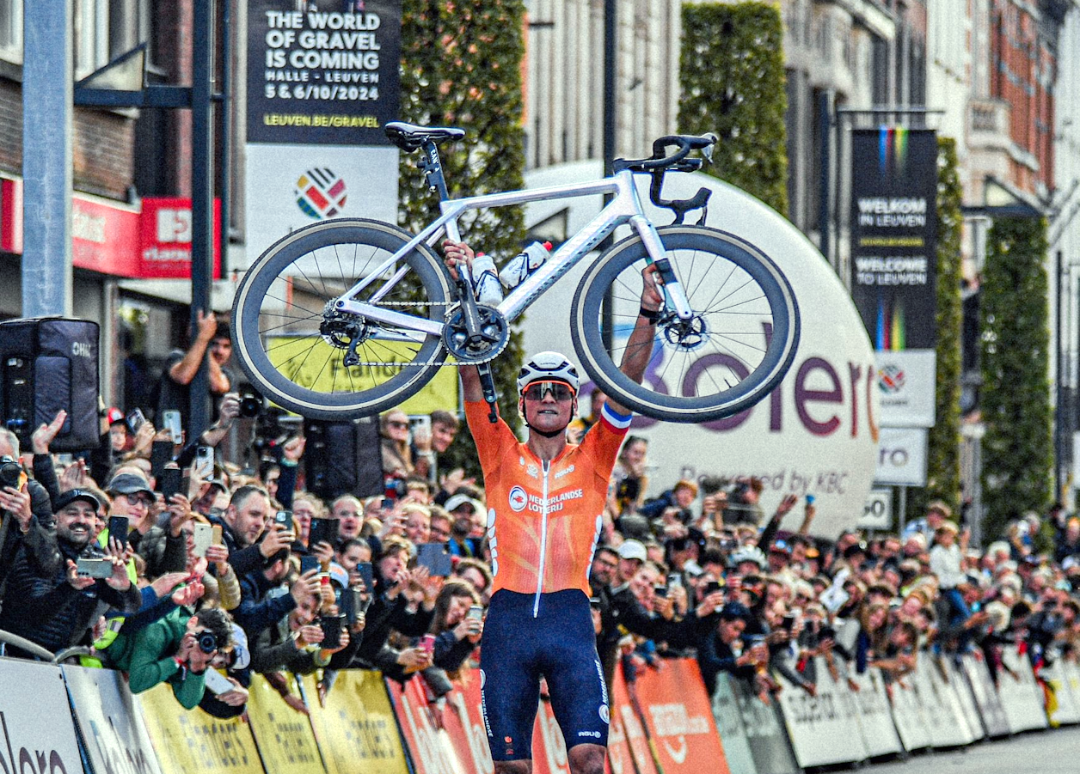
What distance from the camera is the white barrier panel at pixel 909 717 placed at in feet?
71.5

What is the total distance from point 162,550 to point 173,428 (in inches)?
57.2

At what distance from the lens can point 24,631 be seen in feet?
33.9

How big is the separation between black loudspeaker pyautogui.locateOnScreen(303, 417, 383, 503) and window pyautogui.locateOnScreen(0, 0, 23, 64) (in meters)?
6.03

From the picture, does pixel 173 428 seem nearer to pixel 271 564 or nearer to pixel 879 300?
pixel 271 564

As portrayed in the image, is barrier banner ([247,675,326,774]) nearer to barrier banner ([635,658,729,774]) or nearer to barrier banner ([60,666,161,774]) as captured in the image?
barrier banner ([60,666,161,774])

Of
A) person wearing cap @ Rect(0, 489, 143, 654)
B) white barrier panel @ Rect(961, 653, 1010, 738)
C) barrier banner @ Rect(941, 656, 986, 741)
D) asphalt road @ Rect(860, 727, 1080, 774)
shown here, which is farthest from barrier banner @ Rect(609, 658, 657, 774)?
white barrier panel @ Rect(961, 653, 1010, 738)

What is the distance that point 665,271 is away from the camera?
9891 mm

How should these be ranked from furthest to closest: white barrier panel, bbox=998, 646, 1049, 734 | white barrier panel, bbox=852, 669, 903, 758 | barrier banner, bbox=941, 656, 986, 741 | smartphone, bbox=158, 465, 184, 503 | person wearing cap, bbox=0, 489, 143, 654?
white barrier panel, bbox=998, 646, 1049, 734 → barrier banner, bbox=941, 656, 986, 741 → white barrier panel, bbox=852, 669, 903, 758 → smartphone, bbox=158, 465, 184, 503 → person wearing cap, bbox=0, 489, 143, 654

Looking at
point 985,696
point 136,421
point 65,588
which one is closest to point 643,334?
point 65,588

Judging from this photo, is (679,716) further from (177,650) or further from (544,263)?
(544,263)

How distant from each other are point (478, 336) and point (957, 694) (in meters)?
15.2

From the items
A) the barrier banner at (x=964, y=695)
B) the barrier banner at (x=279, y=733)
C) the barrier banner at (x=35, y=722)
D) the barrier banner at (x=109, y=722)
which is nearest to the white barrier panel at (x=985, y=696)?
the barrier banner at (x=964, y=695)

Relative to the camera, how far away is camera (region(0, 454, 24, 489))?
10070 millimetres

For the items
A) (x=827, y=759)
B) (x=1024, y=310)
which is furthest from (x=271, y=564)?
(x=1024, y=310)
